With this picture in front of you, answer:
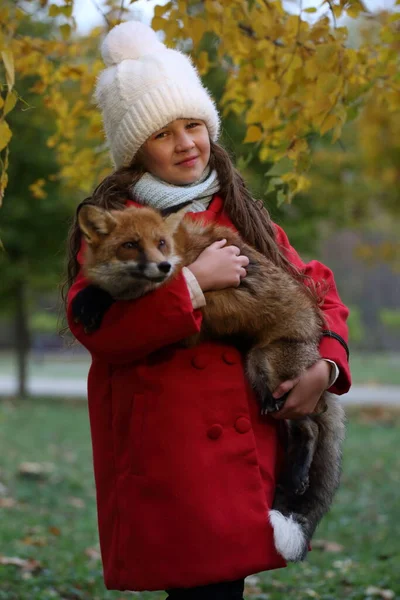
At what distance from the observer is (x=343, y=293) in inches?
1431

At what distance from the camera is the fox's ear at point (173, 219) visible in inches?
115

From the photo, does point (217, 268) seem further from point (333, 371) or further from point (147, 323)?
point (333, 371)

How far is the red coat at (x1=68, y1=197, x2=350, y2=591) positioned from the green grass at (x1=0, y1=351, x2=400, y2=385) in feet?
65.6

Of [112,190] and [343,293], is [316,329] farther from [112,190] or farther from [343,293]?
[343,293]

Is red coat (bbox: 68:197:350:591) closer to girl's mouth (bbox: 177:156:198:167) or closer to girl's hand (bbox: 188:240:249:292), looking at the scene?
girl's hand (bbox: 188:240:249:292)

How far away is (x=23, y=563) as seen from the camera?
5.73m

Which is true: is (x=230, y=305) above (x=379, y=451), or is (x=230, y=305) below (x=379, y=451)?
above

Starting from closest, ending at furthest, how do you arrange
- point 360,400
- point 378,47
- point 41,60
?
point 378,47 → point 41,60 → point 360,400

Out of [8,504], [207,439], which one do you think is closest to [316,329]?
[207,439]

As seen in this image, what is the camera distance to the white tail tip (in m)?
2.86

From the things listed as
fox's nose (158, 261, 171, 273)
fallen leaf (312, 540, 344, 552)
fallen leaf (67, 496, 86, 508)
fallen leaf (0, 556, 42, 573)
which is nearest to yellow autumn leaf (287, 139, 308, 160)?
fox's nose (158, 261, 171, 273)

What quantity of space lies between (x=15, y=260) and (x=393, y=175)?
875cm

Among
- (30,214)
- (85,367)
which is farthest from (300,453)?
(85,367)

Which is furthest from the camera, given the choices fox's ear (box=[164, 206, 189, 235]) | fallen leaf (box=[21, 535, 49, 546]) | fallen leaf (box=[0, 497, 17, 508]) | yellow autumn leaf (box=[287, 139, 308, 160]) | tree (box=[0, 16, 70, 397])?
tree (box=[0, 16, 70, 397])
